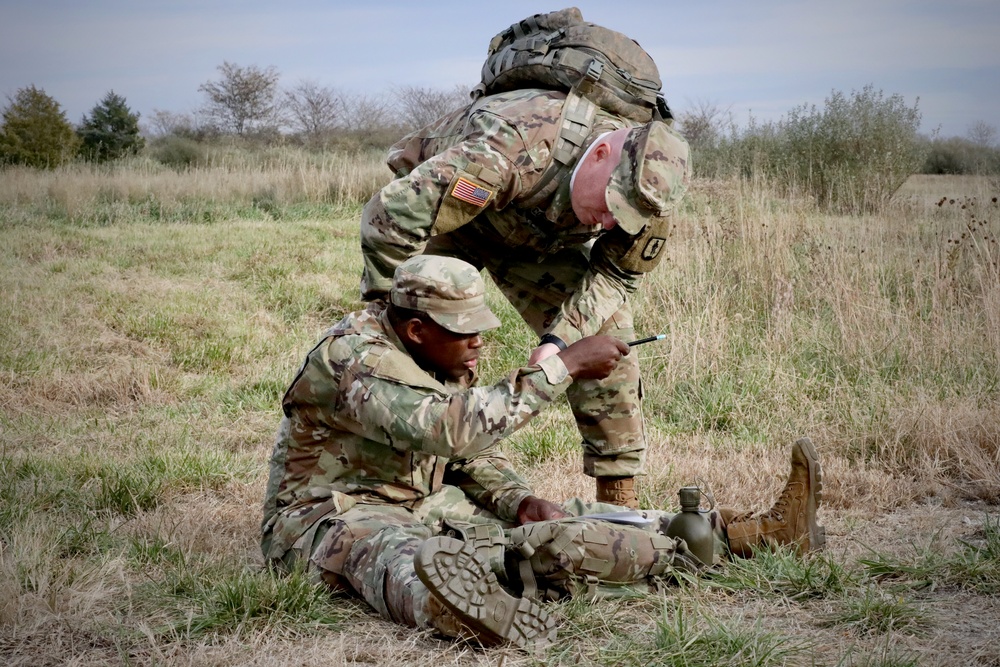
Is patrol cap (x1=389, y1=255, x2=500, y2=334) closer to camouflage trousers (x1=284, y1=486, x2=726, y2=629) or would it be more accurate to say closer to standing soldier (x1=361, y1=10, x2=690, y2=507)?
standing soldier (x1=361, y1=10, x2=690, y2=507)

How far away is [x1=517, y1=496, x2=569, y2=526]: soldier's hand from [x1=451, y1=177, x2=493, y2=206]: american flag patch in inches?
49.6

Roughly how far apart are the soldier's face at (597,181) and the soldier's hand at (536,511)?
1.23 meters

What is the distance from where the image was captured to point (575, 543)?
11.6 feet

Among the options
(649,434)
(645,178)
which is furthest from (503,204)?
(649,434)

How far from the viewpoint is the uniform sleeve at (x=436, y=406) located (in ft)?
11.5

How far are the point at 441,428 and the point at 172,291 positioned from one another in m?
6.69

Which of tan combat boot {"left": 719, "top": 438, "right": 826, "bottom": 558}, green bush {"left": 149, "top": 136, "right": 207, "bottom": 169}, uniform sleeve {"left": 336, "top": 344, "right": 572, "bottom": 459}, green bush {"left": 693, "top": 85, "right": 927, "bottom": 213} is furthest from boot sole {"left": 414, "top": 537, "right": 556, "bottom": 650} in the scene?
green bush {"left": 149, "top": 136, "right": 207, "bottom": 169}

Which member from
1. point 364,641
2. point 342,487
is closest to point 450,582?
point 364,641

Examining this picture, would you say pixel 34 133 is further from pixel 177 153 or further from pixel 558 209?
pixel 558 209

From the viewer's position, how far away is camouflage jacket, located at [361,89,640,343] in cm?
425

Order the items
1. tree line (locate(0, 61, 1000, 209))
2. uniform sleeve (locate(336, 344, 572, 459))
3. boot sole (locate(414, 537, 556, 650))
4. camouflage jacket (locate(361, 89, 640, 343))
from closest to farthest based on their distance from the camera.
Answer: boot sole (locate(414, 537, 556, 650))
uniform sleeve (locate(336, 344, 572, 459))
camouflage jacket (locate(361, 89, 640, 343))
tree line (locate(0, 61, 1000, 209))

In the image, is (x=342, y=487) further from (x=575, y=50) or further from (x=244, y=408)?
(x=244, y=408)

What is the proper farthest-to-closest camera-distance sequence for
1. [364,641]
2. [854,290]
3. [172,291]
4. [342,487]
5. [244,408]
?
1. [172,291]
2. [854,290]
3. [244,408]
4. [342,487]
5. [364,641]

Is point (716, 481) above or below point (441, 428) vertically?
below
